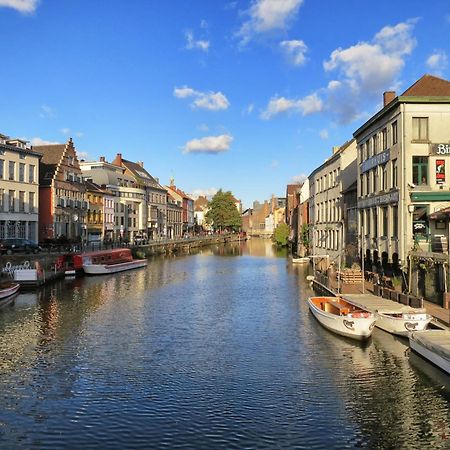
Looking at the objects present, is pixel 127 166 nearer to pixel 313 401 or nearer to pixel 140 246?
pixel 140 246

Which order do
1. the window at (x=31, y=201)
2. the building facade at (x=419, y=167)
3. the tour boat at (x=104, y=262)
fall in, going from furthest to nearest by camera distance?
the window at (x=31, y=201) → the tour boat at (x=104, y=262) → the building facade at (x=419, y=167)

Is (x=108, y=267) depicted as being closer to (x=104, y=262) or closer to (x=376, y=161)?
(x=104, y=262)

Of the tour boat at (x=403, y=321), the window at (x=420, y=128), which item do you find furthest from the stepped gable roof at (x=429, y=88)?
the tour boat at (x=403, y=321)

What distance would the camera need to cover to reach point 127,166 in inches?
4227

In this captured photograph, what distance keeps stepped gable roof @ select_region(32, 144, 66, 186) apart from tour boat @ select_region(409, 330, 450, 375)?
2231 inches

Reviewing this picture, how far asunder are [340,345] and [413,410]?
7924mm

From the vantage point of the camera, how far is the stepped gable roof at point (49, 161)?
67750 millimetres

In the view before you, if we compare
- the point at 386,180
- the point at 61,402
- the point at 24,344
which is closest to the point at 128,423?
the point at 61,402

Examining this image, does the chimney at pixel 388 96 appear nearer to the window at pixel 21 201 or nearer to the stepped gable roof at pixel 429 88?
the stepped gable roof at pixel 429 88

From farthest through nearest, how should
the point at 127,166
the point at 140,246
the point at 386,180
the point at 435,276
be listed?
the point at 127,166
the point at 140,246
the point at 386,180
the point at 435,276

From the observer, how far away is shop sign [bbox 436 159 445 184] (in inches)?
1249

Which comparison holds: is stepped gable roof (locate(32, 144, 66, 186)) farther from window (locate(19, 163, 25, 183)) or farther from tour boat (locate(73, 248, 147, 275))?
tour boat (locate(73, 248, 147, 275))

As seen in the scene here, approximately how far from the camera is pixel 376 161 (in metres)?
36.8

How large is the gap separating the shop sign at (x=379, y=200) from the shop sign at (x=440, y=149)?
335cm
